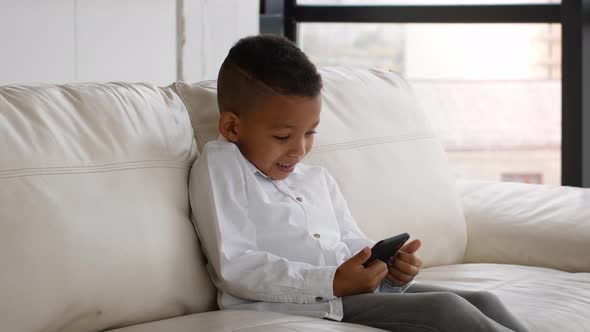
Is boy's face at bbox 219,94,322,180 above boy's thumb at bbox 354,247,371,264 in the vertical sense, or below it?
above

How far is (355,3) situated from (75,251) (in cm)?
241

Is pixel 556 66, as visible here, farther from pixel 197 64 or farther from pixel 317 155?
pixel 317 155

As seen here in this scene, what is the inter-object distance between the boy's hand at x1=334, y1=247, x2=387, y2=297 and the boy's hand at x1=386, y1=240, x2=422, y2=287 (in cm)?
10

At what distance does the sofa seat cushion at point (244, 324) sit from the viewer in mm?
1478

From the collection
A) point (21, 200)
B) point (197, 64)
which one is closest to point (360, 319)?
point (21, 200)

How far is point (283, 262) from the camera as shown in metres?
1.63

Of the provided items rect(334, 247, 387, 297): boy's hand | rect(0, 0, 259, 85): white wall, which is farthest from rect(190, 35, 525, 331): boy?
rect(0, 0, 259, 85): white wall

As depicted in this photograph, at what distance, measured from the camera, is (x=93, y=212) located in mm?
1553

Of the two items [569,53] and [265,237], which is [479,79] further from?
[265,237]

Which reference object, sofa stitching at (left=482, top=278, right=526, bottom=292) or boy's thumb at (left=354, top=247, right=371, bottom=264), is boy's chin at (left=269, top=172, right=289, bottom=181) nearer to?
boy's thumb at (left=354, top=247, right=371, bottom=264)

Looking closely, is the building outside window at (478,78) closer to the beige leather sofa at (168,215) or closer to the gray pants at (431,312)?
the beige leather sofa at (168,215)

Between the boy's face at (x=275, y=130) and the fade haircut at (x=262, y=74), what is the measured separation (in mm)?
16

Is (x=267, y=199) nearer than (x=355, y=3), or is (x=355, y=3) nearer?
(x=267, y=199)

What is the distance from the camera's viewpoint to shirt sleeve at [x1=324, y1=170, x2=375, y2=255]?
73.0 inches
